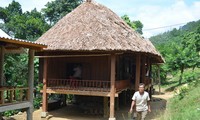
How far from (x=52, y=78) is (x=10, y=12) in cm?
2846

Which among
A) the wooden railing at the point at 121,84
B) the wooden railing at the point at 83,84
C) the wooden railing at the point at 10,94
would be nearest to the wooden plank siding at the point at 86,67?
the wooden railing at the point at 83,84

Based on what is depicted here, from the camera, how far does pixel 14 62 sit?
19484 mm

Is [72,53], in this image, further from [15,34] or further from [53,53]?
[15,34]

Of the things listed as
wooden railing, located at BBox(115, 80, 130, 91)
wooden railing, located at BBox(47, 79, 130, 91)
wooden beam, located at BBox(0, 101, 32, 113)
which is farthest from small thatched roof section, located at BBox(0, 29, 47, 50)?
wooden railing, located at BBox(115, 80, 130, 91)

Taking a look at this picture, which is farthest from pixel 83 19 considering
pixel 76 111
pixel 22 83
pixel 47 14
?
pixel 47 14

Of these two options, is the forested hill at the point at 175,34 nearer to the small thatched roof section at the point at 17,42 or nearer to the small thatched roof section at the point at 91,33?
the small thatched roof section at the point at 91,33

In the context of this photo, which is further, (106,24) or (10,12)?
(10,12)

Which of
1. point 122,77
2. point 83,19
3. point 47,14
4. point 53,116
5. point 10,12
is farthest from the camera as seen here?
point 10,12

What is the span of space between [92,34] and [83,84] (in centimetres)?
245

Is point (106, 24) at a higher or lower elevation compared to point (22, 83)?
higher

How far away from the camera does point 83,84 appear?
14.3 m

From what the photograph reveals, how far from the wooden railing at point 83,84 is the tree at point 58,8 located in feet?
72.2

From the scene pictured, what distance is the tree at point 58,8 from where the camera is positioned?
36.1 metres

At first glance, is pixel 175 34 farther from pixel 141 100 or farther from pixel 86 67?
pixel 141 100
